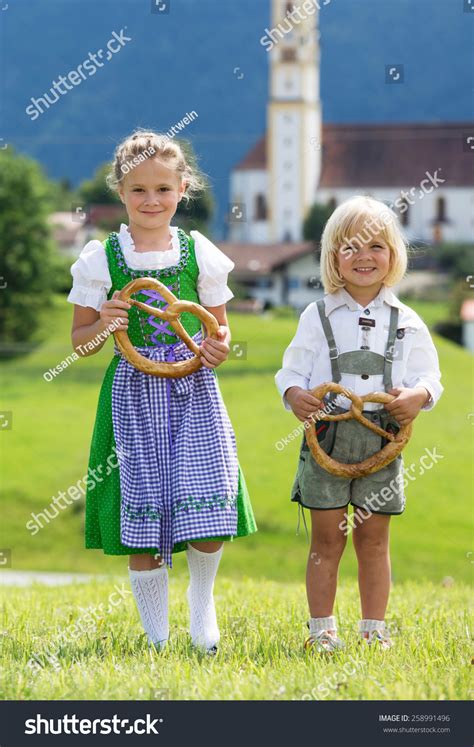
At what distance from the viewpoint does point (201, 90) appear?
183 feet

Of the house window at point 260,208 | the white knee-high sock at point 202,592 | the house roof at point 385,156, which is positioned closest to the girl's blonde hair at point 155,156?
the white knee-high sock at point 202,592

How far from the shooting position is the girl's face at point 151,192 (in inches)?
135

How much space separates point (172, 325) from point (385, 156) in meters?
63.4

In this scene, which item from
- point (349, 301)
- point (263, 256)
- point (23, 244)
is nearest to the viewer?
point (349, 301)

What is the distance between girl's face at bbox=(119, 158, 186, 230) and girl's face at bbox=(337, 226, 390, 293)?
22.1 inches

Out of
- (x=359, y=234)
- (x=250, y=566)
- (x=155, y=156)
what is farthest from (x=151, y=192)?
(x=250, y=566)

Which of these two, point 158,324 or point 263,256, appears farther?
point 263,256

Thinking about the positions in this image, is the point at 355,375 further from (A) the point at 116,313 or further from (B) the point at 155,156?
(B) the point at 155,156

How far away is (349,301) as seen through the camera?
3479 mm

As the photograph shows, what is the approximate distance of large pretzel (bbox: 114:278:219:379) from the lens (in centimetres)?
337

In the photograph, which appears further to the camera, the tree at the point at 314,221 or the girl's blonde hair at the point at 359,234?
the tree at the point at 314,221

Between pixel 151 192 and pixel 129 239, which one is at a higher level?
pixel 151 192

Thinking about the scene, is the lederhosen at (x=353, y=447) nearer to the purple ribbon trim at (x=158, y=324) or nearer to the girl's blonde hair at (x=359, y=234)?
the girl's blonde hair at (x=359, y=234)
